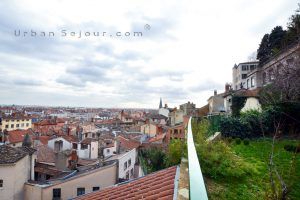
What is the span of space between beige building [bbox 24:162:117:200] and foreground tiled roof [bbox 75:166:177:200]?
499 inches

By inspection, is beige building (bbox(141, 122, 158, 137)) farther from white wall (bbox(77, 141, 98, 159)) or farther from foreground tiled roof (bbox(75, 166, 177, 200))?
foreground tiled roof (bbox(75, 166, 177, 200))

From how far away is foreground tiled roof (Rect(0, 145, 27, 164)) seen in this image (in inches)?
728

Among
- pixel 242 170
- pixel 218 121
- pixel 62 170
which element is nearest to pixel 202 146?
pixel 242 170

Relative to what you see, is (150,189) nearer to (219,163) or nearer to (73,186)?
(219,163)

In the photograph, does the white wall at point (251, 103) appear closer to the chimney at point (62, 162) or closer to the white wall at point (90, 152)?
the white wall at point (90, 152)

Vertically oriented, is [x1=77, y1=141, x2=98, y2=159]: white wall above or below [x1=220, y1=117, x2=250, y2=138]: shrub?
below

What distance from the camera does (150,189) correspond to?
5.70 m

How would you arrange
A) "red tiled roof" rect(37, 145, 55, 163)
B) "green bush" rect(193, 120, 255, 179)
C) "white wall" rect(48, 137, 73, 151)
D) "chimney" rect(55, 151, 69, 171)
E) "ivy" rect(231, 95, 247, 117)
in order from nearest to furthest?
1. "green bush" rect(193, 120, 255, 179)
2. "chimney" rect(55, 151, 69, 171)
3. "ivy" rect(231, 95, 247, 117)
4. "red tiled roof" rect(37, 145, 55, 163)
5. "white wall" rect(48, 137, 73, 151)

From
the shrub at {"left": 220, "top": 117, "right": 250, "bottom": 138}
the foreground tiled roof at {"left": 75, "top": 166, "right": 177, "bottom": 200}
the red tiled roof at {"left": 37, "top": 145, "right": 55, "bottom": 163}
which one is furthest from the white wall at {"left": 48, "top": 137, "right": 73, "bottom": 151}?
the foreground tiled roof at {"left": 75, "top": 166, "right": 177, "bottom": 200}

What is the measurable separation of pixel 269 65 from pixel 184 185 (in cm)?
2823

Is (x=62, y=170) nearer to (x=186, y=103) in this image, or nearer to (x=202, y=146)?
(x=202, y=146)

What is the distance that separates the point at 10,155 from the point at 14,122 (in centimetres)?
6415

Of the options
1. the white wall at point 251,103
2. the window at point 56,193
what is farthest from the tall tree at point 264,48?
the window at point 56,193

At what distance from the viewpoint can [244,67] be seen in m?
52.7
